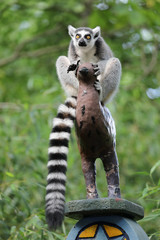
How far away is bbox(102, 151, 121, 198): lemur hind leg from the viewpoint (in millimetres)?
2227

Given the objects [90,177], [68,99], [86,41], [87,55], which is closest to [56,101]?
[87,55]

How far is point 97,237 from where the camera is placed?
2090mm

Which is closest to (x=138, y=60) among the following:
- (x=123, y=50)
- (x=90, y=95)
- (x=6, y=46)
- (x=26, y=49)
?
(x=123, y=50)

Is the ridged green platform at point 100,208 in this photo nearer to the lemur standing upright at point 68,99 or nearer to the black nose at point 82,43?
the lemur standing upright at point 68,99

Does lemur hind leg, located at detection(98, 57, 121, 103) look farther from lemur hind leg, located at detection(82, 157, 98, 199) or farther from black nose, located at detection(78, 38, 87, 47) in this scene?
lemur hind leg, located at detection(82, 157, 98, 199)

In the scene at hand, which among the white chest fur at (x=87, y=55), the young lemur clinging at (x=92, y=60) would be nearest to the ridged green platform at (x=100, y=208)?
the young lemur clinging at (x=92, y=60)

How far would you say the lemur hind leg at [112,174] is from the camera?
2.23 meters

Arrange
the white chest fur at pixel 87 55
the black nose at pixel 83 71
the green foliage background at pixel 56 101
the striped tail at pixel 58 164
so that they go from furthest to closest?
the green foliage background at pixel 56 101 → the white chest fur at pixel 87 55 → the black nose at pixel 83 71 → the striped tail at pixel 58 164

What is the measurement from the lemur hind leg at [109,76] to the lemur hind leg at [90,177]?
576 mm

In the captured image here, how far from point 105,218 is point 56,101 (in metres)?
2.88

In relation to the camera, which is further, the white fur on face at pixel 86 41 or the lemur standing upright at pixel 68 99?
the white fur on face at pixel 86 41

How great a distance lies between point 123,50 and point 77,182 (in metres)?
→ 2.78

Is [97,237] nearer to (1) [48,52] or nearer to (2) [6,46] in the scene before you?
(1) [48,52]

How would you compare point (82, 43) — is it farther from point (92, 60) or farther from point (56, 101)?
point (56, 101)
